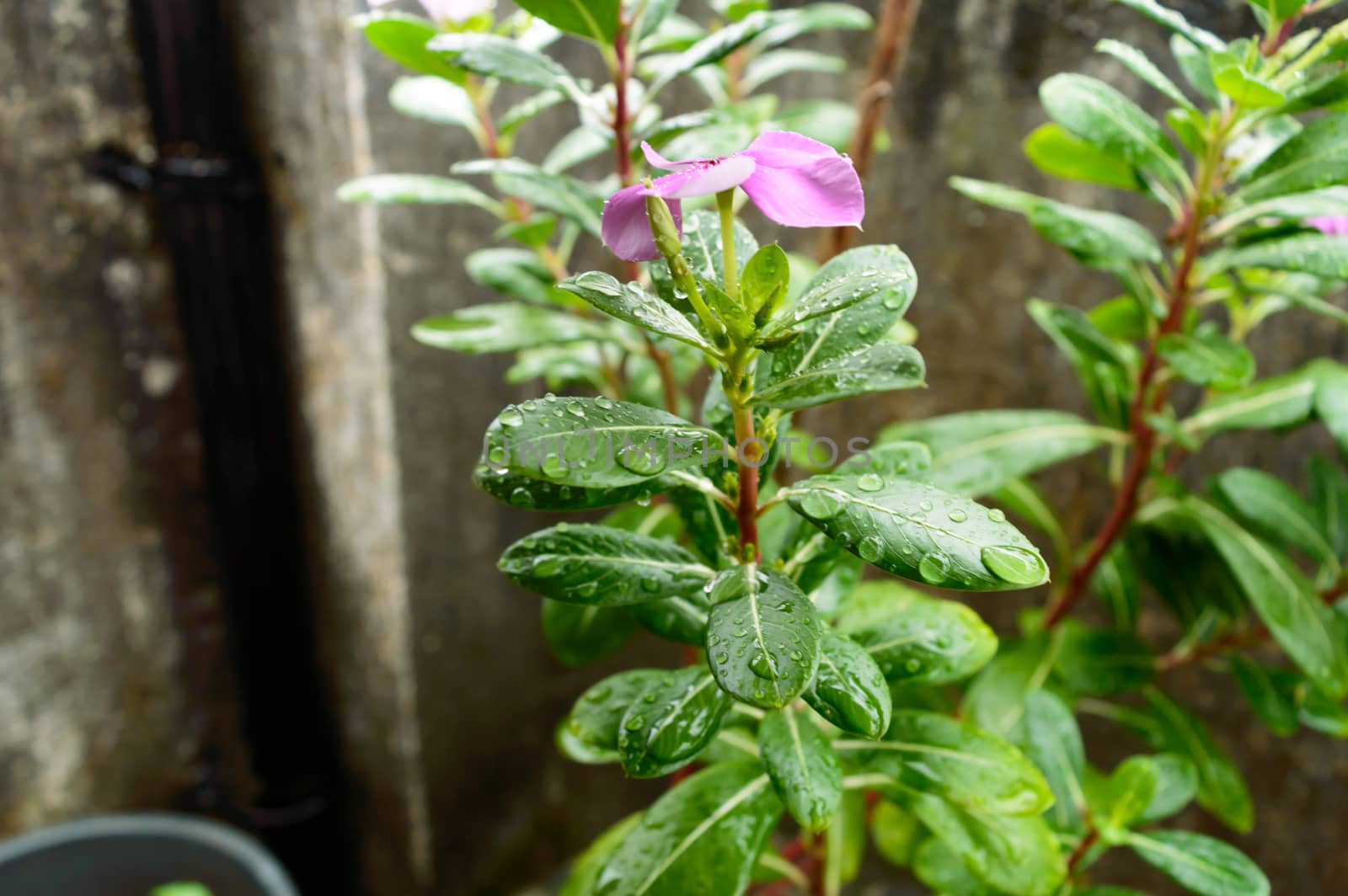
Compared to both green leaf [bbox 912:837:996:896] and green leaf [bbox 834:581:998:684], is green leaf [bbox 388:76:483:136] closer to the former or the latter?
green leaf [bbox 834:581:998:684]

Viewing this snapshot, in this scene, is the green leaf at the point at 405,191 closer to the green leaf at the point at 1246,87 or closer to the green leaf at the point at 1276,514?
the green leaf at the point at 1246,87

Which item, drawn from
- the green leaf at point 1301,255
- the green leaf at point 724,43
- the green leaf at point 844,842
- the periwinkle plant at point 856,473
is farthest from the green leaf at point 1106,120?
the green leaf at point 844,842

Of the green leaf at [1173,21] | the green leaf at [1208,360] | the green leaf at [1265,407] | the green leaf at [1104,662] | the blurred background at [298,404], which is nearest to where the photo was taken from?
the green leaf at [1173,21]

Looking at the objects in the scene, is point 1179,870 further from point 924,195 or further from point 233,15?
point 233,15

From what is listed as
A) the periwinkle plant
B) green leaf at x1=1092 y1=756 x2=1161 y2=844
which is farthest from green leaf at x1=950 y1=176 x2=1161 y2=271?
green leaf at x1=1092 y1=756 x2=1161 y2=844

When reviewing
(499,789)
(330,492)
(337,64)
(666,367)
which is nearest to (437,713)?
(499,789)
